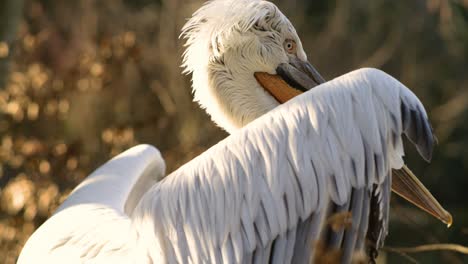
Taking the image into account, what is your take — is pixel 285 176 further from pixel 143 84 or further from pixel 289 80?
pixel 143 84

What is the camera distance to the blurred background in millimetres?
6148

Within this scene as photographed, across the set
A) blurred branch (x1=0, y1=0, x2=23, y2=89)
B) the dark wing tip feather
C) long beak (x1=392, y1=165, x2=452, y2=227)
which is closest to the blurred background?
blurred branch (x1=0, y1=0, x2=23, y2=89)

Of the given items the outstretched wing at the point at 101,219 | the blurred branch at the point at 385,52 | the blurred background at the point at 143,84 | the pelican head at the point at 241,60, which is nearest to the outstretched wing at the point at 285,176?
the outstretched wing at the point at 101,219

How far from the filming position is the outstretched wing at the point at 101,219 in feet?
11.4

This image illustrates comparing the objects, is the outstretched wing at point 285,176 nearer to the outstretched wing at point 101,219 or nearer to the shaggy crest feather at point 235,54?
the outstretched wing at point 101,219

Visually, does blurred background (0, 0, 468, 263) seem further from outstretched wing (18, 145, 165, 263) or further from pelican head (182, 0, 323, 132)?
outstretched wing (18, 145, 165, 263)

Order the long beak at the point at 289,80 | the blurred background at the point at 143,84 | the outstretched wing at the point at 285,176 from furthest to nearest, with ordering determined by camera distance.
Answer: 1. the blurred background at the point at 143,84
2. the long beak at the point at 289,80
3. the outstretched wing at the point at 285,176

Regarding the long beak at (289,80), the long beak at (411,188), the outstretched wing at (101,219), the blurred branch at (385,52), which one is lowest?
the blurred branch at (385,52)

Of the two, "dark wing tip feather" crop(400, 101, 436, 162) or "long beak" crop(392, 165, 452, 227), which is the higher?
"dark wing tip feather" crop(400, 101, 436, 162)

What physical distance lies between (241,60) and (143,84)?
5407 millimetres

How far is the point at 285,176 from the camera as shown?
121 inches

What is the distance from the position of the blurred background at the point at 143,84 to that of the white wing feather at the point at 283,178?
4.13 feet

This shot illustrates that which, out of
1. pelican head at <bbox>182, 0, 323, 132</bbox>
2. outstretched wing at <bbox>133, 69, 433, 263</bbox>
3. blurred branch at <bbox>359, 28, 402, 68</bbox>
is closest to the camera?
outstretched wing at <bbox>133, 69, 433, 263</bbox>

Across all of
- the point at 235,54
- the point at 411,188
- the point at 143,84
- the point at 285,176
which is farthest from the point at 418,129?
the point at 143,84
